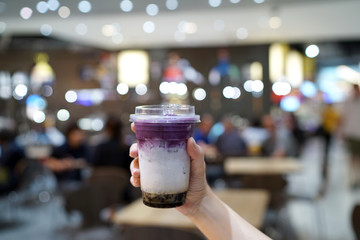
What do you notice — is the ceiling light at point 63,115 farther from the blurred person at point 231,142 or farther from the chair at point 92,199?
the chair at point 92,199

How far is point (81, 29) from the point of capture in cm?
845

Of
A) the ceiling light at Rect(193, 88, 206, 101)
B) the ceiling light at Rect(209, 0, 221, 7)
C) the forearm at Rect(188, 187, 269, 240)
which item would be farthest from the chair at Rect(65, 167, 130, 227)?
the ceiling light at Rect(193, 88, 206, 101)

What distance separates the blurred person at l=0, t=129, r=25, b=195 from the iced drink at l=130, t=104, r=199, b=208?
4.57 m

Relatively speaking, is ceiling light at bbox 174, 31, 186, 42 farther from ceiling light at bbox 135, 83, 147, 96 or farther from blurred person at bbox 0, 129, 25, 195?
blurred person at bbox 0, 129, 25, 195

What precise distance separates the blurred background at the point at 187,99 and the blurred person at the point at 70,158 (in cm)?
2

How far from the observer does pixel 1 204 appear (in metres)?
5.95

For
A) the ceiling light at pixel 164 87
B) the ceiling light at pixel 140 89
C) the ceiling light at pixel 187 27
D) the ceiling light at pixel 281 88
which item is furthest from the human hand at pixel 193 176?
the ceiling light at pixel 140 89

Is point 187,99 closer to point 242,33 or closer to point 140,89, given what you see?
point 140,89

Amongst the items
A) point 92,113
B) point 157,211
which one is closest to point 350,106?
point 157,211

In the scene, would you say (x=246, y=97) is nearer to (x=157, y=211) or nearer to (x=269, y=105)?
(x=269, y=105)

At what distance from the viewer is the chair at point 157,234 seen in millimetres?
1769

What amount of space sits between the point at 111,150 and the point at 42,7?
207 cm

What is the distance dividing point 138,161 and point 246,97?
9914mm

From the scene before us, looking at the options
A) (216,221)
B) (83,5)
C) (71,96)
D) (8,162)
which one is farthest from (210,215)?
(71,96)
